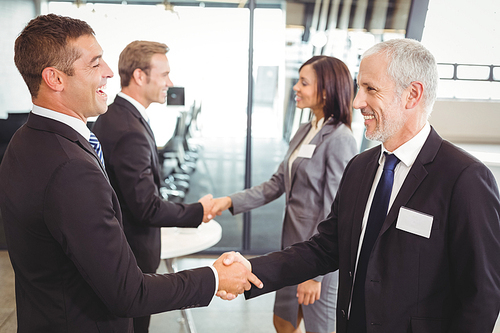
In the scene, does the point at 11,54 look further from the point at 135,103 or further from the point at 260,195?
the point at 260,195

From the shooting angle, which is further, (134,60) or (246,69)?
(246,69)

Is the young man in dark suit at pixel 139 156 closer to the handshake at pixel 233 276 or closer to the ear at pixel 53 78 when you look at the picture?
the handshake at pixel 233 276

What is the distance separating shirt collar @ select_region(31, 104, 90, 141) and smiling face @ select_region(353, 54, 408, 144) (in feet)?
2.89

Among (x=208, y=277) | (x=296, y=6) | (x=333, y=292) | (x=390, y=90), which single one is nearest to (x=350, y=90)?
(x=390, y=90)

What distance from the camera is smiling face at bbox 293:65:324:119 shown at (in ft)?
7.09

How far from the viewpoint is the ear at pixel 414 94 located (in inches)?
48.1

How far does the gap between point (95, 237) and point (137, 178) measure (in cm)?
82

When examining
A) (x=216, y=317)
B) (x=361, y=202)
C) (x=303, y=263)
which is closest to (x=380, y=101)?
(x=361, y=202)

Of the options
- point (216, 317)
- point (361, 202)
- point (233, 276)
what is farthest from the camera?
point (216, 317)

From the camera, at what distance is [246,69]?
13.6 feet

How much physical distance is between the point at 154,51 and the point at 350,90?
107 centimetres

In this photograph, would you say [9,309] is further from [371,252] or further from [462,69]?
[462,69]

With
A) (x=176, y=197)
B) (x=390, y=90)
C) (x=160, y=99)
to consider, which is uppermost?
(x=390, y=90)

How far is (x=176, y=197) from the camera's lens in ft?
14.9
